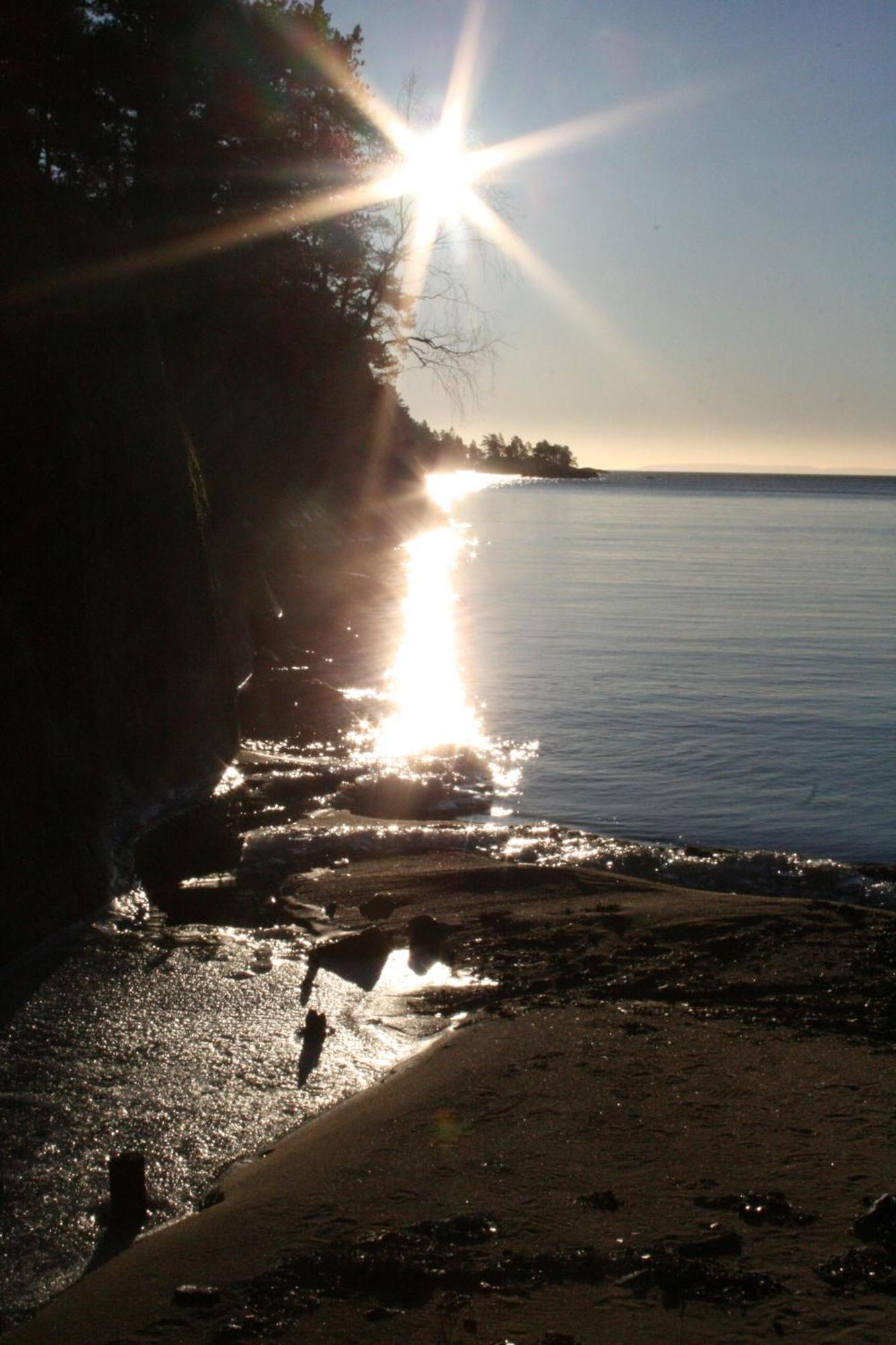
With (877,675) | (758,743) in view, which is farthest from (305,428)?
(758,743)

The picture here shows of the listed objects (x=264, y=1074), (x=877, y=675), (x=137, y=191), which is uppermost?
(x=137, y=191)

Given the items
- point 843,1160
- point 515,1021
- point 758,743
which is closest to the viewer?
point 843,1160

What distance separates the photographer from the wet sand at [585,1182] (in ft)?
11.1

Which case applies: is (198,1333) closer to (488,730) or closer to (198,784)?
(198,784)

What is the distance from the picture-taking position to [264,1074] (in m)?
5.32

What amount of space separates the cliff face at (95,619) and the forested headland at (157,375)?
3 cm

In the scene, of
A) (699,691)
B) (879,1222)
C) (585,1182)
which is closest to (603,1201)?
(585,1182)

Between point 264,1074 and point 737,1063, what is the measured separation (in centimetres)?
209

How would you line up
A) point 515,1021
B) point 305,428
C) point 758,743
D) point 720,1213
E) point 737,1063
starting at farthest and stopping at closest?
point 305,428
point 758,743
point 515,1021
point 737,1063
point 720,1213

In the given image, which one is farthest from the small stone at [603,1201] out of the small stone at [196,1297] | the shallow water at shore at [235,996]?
the shallow water at shore at [235,996]

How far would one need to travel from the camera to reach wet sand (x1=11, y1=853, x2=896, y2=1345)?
339 cm

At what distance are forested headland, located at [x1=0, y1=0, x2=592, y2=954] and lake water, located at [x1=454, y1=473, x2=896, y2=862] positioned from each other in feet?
13.2

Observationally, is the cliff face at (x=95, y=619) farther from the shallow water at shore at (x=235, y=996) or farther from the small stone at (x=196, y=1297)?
the small stone at (x=196, y=1297)

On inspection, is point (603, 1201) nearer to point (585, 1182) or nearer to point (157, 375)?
point (585, 1182)
